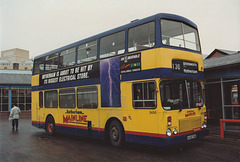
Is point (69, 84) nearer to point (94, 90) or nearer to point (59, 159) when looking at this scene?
point (94, 90)

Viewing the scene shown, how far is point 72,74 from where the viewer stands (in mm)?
11633

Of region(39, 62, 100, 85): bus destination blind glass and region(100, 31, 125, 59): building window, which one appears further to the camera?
region(39, 62, 100, 85): bus destination blind glass

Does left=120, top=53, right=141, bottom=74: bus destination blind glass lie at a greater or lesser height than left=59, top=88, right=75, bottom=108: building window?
greater

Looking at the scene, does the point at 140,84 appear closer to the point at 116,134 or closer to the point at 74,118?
the point at 116,134

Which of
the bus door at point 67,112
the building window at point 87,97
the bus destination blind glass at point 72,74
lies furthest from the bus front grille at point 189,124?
the bus door at point 67,112

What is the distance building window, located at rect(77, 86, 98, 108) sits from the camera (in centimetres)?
1034

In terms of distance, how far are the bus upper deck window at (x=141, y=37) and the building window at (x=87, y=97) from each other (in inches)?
106

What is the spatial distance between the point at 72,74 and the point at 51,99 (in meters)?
2.55

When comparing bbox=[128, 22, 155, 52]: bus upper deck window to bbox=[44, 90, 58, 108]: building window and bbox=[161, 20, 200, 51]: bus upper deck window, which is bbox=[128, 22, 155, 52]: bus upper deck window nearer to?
bbox=[161, 20, 200, 51]: bus upper deck window

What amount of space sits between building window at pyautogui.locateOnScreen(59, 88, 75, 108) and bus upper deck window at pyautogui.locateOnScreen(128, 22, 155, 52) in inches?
167

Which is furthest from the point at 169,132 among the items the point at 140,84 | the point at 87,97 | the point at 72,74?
the point at 72,74

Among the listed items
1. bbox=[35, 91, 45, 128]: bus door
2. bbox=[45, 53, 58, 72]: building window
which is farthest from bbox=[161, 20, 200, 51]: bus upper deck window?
bbox=[35, 91, 45, 128]: bus door

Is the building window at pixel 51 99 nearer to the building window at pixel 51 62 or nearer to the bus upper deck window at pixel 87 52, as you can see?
the building window at pixel 51 62

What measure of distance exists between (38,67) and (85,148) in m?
6.97
